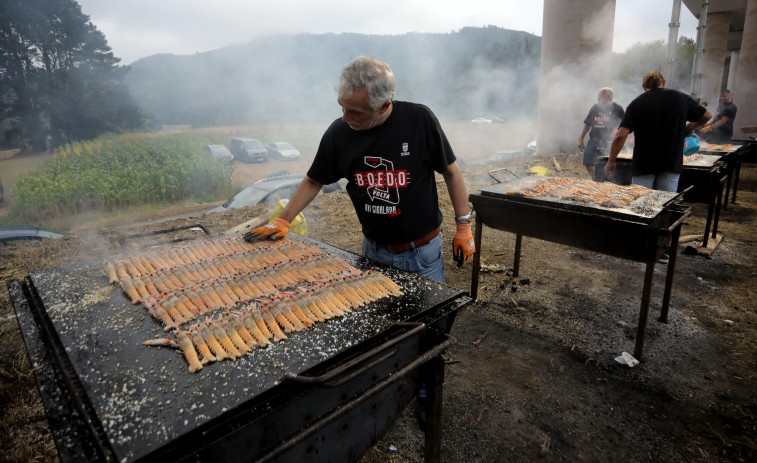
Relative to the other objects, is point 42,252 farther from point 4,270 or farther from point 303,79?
point 303,79

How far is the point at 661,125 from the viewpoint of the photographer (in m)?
5.10

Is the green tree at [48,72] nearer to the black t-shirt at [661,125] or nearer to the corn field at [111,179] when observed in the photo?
the corn field at [111,179]

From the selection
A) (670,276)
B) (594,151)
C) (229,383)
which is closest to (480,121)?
(594,151)

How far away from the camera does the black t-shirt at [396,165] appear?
2.62m

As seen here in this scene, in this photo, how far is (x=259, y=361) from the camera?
152 centimetres

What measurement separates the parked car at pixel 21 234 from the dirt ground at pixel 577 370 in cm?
112

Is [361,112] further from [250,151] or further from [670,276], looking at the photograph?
[250,151]

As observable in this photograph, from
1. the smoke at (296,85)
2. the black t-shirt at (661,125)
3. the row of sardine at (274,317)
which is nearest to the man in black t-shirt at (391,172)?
the row of sardine at (274,317)

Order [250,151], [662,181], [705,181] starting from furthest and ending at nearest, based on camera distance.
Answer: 1. [250,151]
2. [705,181]
3. [662,181]

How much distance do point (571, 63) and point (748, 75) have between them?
8.28 metres

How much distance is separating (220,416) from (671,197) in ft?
14.2

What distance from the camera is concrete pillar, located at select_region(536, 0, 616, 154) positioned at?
12.7 m

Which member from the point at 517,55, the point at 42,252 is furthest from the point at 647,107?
the point at 517,55

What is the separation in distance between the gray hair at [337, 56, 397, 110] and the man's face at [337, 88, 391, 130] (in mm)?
26
